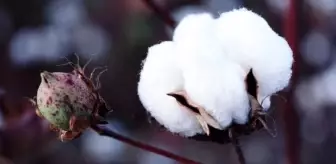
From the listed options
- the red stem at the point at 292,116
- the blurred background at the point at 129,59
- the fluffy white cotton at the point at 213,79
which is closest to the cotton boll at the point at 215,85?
the fluffy white cotton at the point at 213,79

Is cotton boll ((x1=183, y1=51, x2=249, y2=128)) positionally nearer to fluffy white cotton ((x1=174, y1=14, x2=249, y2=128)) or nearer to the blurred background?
fluffy white cotton ((x1=174, y1=14, x2=249, y2=128))

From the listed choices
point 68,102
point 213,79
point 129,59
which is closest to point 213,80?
point 213,79

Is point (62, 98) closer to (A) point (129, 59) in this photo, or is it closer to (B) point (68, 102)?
(B) point (68, 102)

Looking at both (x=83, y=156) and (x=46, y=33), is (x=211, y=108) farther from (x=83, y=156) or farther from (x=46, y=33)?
(x=46, y=33)

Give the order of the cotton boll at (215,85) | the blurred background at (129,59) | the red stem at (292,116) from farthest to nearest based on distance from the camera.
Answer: the blurred background at (129,59) → the red stem at (292,116) → the cotton boll at (215,85)

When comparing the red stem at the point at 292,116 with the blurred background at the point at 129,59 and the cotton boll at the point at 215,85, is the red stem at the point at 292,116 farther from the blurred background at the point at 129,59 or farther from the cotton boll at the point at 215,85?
the blurred background at the point at 129,59

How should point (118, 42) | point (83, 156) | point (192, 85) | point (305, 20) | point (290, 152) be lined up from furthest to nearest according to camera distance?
1. point (118, 42)
2. point (83, 156)
3. point (305, 20)
4. point (290, 152)
5. point (192, 85)

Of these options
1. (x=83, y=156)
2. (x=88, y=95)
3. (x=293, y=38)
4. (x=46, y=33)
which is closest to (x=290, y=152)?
(x=293, y=38)
